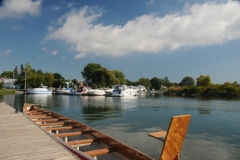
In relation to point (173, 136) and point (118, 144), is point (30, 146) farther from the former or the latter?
point (173, 136)

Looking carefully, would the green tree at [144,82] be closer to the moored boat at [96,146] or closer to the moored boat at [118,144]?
the moored boat at [96,146]

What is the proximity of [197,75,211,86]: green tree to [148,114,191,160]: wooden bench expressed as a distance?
80.9 metres

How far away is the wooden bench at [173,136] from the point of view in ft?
15.5

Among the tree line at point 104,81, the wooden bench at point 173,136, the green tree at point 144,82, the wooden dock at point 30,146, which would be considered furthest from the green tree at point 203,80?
the wooden bench at point 173,136

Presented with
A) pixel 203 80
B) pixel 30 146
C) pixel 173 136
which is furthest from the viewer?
pixel 203 80

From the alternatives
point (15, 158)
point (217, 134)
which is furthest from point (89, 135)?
point (217, 134)

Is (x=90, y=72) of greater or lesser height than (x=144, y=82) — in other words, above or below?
above

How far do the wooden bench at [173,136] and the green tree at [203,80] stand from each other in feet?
265

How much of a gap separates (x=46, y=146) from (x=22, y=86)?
9380 centimetres

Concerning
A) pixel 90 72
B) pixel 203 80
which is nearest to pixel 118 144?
pixel 203 80

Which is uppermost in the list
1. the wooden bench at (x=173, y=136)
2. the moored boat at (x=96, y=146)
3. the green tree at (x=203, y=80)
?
the green tree at (x=203, y=80)

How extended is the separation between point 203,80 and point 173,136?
3236 inches

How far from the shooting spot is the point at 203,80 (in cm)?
8100

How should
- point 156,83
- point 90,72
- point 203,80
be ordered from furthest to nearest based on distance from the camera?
point 156,83, point 90,72, point 203,80
